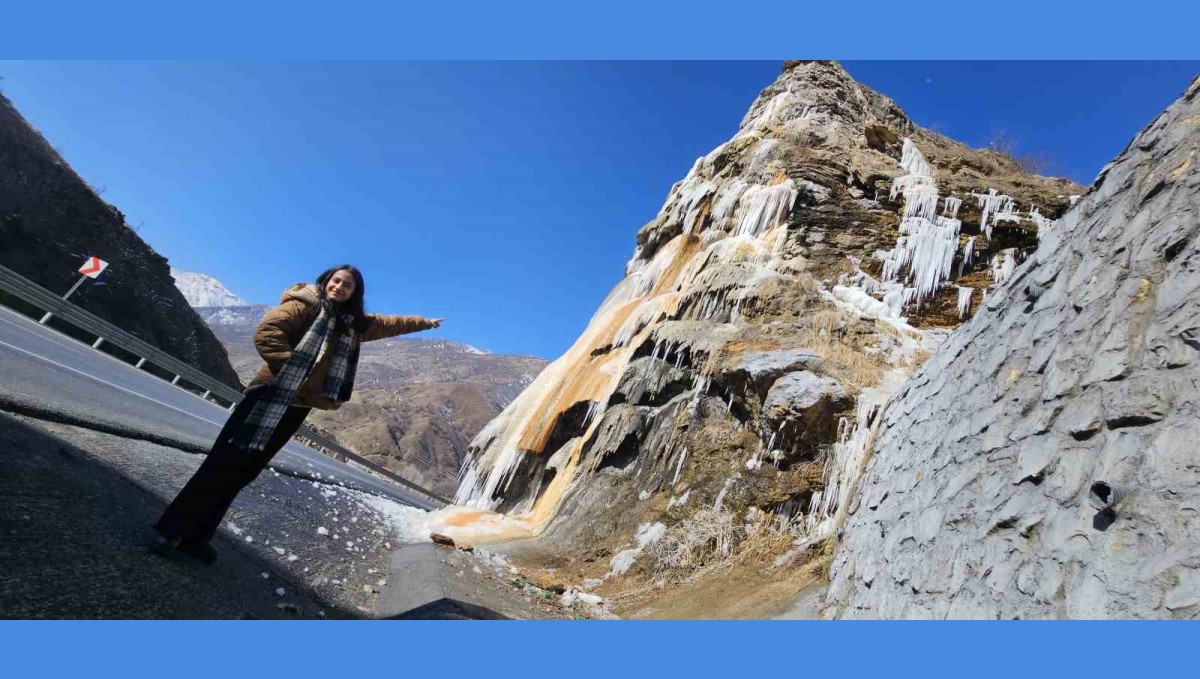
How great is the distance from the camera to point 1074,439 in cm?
352

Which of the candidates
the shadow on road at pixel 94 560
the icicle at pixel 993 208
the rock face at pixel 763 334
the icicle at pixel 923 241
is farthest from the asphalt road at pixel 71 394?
the icicle at pixel 993 208

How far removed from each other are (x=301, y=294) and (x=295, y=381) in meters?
0.48

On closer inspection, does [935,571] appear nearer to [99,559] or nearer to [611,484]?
[99,559]

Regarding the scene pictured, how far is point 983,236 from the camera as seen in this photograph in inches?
494

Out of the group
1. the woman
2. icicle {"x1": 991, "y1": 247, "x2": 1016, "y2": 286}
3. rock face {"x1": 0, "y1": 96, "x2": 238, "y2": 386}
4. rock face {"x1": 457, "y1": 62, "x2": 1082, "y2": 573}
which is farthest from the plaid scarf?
rock face {"x1": 0, "y1": 96, "x2": 238, "y2": 386}

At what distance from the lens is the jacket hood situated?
3.13 m

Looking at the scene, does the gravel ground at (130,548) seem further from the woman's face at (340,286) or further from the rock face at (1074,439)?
the rock face at (1074,439)

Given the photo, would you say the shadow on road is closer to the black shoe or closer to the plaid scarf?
the black shoe

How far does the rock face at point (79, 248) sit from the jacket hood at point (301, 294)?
2765cm

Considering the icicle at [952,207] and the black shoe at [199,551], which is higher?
the icicle at [952,207]

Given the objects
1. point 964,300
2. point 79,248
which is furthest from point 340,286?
point 79,248

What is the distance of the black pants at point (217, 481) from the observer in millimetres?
2807

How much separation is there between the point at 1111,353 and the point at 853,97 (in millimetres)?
21017

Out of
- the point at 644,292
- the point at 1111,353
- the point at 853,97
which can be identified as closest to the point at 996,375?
the point at 1111,353
